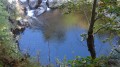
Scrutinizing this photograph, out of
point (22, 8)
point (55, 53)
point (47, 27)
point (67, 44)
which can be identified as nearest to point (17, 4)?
point (22, 8)

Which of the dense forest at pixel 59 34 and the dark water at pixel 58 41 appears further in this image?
the dark water at pixel 58 41

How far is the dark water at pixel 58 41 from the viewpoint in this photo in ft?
50.6

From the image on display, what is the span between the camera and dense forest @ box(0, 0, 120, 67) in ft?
23.5

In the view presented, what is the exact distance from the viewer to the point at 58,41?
1823 centimetres

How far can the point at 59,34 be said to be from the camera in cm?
1967

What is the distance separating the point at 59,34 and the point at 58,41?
152cm

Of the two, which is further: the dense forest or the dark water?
the dark water

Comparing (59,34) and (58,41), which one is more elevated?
(59,34)

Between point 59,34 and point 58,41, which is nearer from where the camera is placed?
point 58,41

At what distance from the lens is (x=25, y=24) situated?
75.4 feet

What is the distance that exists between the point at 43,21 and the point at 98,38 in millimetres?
8241

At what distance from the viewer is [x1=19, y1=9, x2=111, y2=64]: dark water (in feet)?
50.6

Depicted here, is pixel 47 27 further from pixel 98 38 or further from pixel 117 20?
pixel 117 20

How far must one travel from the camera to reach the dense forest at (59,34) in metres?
7.16
